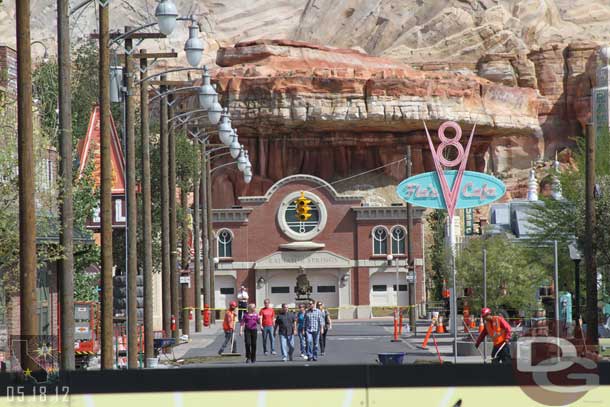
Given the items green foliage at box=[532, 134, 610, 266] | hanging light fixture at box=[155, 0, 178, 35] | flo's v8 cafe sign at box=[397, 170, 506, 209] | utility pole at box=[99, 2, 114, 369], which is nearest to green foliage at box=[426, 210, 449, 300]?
green foliage at box=[532, 134, 610, 266]

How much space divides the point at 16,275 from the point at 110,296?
3640 mm

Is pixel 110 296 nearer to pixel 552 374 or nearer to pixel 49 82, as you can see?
pixel 552 374

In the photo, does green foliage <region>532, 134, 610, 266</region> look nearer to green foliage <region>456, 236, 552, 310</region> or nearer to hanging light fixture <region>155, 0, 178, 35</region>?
green foliage <region>456, 236, 552, 310</region>

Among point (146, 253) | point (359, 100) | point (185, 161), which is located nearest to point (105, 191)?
point (146, 253)

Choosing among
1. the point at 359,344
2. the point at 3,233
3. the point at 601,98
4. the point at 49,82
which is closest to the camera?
the point at 3,233

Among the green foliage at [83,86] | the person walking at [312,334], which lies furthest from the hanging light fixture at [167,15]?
the green foliage at [83,86]

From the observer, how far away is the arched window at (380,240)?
99312 mm

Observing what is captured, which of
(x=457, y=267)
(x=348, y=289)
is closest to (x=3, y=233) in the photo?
(x=457, y=267)

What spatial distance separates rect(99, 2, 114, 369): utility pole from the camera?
2947 centimetres

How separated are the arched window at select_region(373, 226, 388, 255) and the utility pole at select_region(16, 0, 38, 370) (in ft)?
252

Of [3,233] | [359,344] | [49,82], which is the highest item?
[49,82]

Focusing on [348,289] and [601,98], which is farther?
[601,98]

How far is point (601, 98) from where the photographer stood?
470 feet

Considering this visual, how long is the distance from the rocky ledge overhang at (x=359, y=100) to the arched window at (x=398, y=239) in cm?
2983
